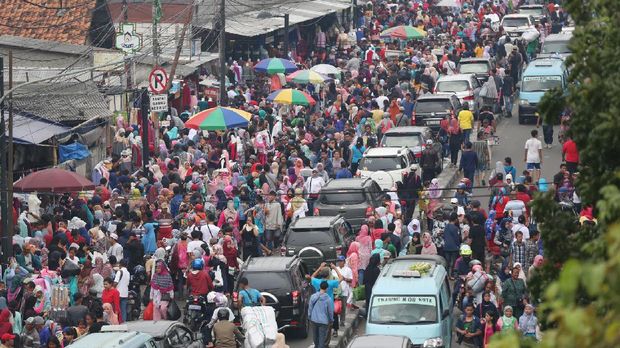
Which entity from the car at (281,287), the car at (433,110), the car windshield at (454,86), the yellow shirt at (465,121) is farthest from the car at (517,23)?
the car at (281,287)

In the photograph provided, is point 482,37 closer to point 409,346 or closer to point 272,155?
point 272,155

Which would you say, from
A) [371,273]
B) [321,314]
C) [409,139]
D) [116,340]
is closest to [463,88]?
[409,139]

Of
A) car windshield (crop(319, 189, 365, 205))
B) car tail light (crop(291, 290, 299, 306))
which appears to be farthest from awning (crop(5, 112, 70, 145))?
car tail light (crop(291, 290, 299, 306))

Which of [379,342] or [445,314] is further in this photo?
[445,314]

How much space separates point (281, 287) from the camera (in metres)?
22.8

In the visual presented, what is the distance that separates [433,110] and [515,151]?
246 cm

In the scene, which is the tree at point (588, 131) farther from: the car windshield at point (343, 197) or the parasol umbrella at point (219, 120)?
the parasol umbrella at point (219, 120)

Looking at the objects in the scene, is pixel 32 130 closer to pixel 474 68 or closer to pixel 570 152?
pixel 570 152

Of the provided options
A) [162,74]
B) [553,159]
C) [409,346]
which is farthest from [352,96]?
[409,346]

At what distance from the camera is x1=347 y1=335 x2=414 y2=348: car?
18609 mm

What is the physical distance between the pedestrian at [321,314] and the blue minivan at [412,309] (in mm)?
640

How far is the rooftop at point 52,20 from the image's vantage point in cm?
4422

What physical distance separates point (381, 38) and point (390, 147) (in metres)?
23.7

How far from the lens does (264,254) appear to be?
93.7 ft
